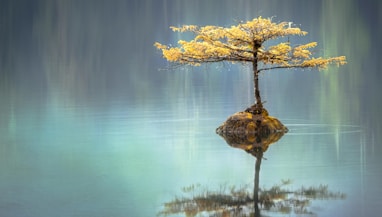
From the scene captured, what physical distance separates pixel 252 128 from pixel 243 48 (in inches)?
149

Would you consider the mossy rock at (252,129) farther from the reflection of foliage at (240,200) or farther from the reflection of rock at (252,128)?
the reflection of foliage at (240,200)

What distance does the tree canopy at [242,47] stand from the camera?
3462 centimetres

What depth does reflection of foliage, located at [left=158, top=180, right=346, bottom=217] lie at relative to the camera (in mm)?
20058

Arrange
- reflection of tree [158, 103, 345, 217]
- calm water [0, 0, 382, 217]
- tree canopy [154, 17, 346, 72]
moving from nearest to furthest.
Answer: reflection of tree [158, 103, 345, 217] → calm water [0, 0, 382, 217] → tree canopy [154, 17, 346, 72]

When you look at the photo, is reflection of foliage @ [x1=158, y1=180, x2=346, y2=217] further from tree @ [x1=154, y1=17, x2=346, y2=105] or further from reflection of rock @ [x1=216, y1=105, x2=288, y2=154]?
tree @ [x1=154, y1=17, x2=346, y2=105]

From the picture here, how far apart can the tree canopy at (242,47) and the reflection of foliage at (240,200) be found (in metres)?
12.6

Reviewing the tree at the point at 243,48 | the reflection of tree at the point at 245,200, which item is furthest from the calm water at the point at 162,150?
the tree at the point at 243,48

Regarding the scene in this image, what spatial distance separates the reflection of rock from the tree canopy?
2041 mm

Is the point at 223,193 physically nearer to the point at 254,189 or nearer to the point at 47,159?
the point at 254,189

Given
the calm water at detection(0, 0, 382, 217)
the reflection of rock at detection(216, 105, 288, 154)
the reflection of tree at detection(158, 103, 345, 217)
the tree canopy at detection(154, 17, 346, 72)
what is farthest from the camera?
the tree canopy at detection(154, 17, 346, 72)

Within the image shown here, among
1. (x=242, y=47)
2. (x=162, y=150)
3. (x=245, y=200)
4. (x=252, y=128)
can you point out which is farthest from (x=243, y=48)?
(x=245, y=200)

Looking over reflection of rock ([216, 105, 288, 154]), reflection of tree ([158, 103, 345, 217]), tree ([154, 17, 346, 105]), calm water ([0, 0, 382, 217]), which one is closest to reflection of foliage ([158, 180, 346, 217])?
reflection of tree ([158, 103, 345, 217])

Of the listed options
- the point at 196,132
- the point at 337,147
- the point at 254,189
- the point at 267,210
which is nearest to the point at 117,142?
the point at 196,132

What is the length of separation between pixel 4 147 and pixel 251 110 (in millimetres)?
10790
